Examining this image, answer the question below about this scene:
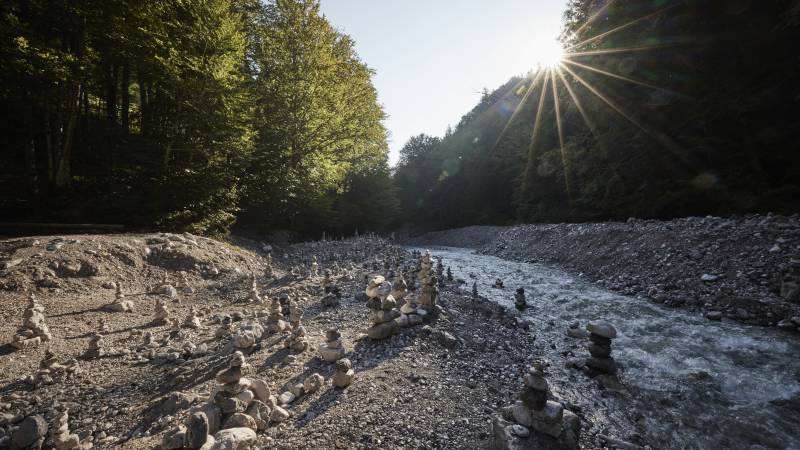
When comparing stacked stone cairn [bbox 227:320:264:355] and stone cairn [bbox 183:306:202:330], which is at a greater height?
stacked stone cairn [bbox 227:320:264:355]

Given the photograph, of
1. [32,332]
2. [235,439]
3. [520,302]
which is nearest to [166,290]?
[32,332]

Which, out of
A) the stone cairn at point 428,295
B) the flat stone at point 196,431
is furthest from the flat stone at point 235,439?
the stone cairn at point 428,295

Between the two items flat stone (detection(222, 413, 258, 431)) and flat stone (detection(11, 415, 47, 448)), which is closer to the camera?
flat stone (detection(11, 415, 47, 448))

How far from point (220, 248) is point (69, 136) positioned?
317 inches

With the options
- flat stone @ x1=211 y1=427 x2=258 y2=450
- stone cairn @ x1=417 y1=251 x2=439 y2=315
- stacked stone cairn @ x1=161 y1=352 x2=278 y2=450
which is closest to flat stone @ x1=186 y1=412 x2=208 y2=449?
stacked stone cairn @ x1=161 y1=352 x2=278 y2=450

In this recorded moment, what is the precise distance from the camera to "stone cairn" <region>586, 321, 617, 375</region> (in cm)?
545

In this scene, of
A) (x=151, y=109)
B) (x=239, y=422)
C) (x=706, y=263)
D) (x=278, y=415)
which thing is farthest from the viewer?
(x=151, y=109)

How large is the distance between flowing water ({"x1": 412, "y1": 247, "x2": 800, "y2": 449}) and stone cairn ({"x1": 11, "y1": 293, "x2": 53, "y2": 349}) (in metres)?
9.11

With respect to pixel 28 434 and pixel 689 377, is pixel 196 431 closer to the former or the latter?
pixel 28 434

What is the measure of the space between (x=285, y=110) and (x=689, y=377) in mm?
20224

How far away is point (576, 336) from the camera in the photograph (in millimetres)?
7137

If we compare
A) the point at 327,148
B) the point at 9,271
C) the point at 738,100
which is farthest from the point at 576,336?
the point at 327,148

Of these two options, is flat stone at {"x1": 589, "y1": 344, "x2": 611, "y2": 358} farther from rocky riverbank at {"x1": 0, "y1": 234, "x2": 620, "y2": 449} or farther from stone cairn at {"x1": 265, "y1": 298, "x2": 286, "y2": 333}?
stone cairn at {"x1": 265, "y1": 298, "x2": 286, "y2": 333}

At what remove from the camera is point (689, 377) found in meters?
5.35
